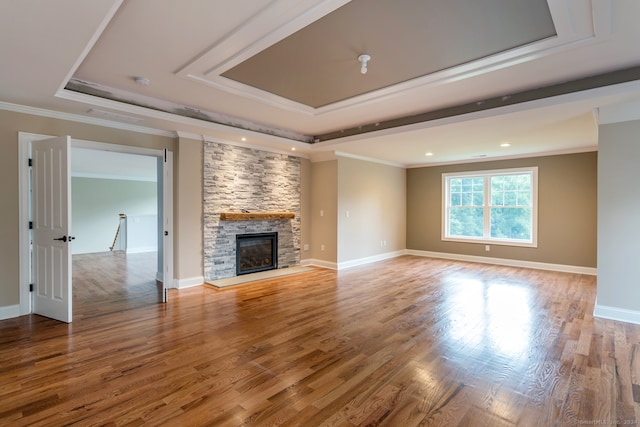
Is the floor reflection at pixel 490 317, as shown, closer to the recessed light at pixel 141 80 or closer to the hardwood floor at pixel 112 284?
the hardwood floor at pixel 112 284

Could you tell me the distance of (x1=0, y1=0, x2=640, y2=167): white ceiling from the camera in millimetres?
2186

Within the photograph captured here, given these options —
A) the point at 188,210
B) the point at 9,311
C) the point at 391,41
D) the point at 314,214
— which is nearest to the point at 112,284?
the point at 9,311

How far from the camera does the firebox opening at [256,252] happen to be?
19.0 feet

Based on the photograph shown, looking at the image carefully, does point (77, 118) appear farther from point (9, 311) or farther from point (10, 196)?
point (9, 311)

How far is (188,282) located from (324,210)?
3002 millimetres

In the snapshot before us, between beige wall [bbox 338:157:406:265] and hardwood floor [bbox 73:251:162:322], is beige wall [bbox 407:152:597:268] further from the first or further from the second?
hardwood floor [bbox 73:251:162:322]

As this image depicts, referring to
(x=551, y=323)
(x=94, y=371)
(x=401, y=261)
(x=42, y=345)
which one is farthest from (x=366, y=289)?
(x=42, y=345)

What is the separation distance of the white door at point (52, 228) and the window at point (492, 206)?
24.5ft

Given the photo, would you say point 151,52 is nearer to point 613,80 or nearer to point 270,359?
point 270,359

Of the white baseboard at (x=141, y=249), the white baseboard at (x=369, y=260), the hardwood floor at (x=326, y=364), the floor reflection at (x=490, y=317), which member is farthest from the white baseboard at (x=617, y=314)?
the white baseboard at (x=141, y=249)

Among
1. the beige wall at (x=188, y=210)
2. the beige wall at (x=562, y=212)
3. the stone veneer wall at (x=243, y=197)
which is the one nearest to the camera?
the beige wall at (x=188, y=210)

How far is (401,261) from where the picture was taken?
24.7ft

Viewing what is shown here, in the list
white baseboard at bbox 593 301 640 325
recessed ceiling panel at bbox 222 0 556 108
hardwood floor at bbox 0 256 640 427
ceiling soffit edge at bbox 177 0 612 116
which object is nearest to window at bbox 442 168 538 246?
hardwood floor at bbox 0 256 640 427

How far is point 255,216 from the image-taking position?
5707mm
